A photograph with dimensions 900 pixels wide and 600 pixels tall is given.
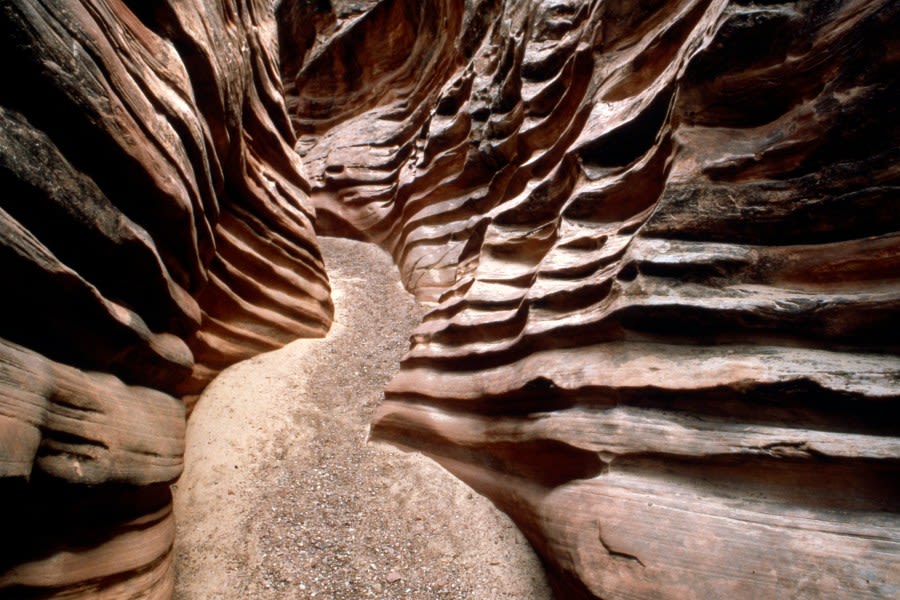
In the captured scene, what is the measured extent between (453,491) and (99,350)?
200 centimetres

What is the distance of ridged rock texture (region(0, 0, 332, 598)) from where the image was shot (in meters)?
1.42

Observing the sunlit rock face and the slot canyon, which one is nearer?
the slot canyon

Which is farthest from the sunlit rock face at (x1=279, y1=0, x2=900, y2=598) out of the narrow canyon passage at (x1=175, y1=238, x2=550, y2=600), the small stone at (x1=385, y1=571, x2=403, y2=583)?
the small stone at (x1=385, y1=571, x2=403, y2=583)

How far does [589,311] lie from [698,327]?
586mm

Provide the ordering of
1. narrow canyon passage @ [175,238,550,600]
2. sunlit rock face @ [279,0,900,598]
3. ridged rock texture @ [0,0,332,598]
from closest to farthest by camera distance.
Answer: ridged rock texture @ [0,0,332,598] < sunlit rock face @ [279,0,900,598] < narrow canyon passage @ [175,238,550,600]

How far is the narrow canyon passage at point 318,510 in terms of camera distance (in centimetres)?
221

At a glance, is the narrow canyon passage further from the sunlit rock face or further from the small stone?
the sunlit rock face

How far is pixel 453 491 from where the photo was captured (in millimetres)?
2748

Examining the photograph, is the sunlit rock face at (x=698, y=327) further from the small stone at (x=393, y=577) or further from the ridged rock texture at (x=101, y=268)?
the ridged rock texture at (x=101, y=268)

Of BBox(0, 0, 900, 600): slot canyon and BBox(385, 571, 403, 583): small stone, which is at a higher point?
BBox(0, 0, 900, 600): slot canyon

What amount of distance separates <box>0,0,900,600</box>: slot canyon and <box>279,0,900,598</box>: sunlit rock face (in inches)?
0.4

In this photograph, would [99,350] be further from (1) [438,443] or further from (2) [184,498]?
(1) [438,443]

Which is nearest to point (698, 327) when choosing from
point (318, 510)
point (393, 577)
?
point (393, 577)

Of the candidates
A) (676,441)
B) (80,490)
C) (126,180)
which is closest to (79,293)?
(126,180)
